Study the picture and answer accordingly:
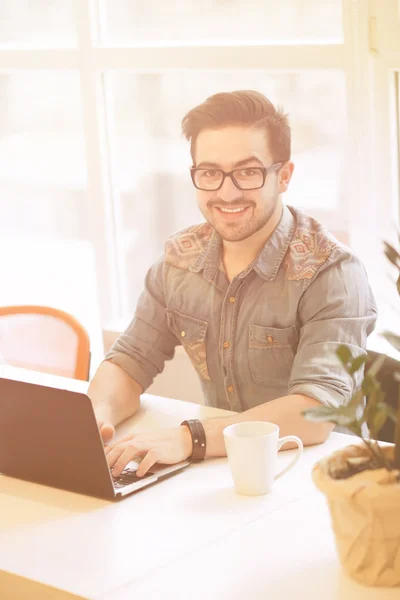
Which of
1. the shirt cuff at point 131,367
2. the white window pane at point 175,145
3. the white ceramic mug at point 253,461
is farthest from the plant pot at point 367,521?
the white window pane at point 175,145

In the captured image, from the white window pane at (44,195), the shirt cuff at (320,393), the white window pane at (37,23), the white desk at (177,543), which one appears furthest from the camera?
the white window pane at (44,195)

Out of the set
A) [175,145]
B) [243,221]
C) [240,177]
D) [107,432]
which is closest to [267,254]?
[243,221]

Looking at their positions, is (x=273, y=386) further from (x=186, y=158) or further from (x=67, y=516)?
(x=186, y=158)

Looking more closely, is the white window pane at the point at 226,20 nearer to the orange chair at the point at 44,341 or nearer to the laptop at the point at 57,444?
the orange chair at the point at 44,341

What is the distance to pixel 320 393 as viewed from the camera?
198 centimetres

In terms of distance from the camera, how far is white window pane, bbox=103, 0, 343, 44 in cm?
276

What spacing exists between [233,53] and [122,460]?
5.10 ft

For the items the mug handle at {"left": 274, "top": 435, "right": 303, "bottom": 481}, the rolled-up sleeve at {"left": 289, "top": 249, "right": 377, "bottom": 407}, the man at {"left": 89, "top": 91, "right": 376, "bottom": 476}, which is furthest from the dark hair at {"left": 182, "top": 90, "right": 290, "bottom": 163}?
the mug handle at {"left": 274, "top": 435, "right": 303, "bottom": 481}

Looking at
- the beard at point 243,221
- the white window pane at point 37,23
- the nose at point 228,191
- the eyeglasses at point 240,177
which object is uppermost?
the white window pane at point 37,23

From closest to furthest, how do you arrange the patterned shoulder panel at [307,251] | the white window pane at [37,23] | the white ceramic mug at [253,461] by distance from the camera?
the white ceramic mug at [253,461], the patterned shoulder panel at [307,251], the white window pane at [37,23]

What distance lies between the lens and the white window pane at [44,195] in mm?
3594

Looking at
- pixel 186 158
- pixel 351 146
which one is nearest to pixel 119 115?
pixel 186 158

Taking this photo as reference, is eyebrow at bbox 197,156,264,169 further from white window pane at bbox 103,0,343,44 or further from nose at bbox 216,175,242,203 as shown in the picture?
white window pane at bbox 103,0,343,44

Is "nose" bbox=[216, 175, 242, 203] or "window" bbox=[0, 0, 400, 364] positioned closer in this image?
"nose" bbox=[216, 175, 242, 203]
